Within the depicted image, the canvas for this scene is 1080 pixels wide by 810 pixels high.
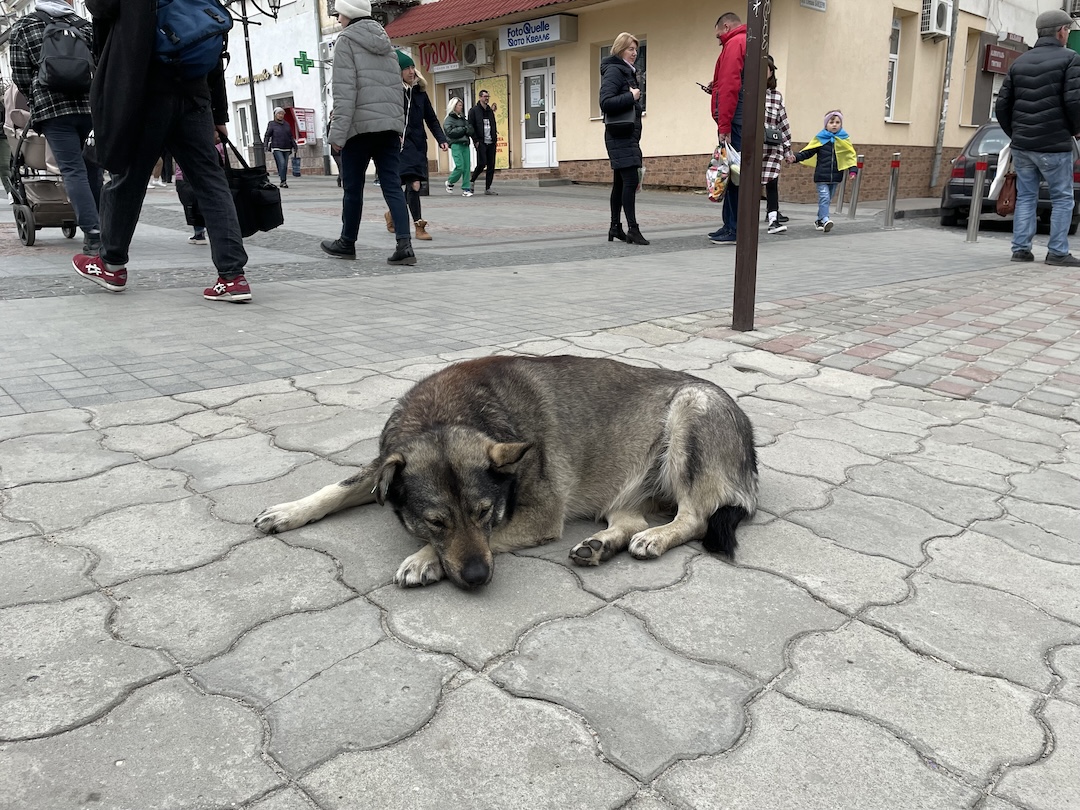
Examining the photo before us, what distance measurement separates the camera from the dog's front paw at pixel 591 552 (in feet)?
8.52

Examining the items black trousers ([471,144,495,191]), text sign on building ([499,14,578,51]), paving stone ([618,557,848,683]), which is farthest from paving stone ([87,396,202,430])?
text sign on building ([499,14,578,51])

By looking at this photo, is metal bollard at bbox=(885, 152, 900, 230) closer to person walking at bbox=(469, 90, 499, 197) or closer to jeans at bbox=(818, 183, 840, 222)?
jeans at bbox=(818, 183, 840, 222)

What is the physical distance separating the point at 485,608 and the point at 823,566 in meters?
1.14

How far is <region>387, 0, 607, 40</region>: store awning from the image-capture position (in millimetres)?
21000

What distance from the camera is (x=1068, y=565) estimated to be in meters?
2.68

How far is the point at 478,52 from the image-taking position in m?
24.7

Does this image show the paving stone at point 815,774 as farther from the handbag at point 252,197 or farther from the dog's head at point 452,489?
the handbag at point 252,197

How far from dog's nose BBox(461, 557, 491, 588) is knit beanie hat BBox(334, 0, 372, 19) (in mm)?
7224

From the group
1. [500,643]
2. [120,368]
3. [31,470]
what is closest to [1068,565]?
[500,643]

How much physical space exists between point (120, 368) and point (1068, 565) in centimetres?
458

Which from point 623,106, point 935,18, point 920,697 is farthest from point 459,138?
point 920,697

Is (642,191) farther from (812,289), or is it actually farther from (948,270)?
(812,289)

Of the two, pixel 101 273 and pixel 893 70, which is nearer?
pixel 101 273

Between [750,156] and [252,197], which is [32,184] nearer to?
[252,197]
